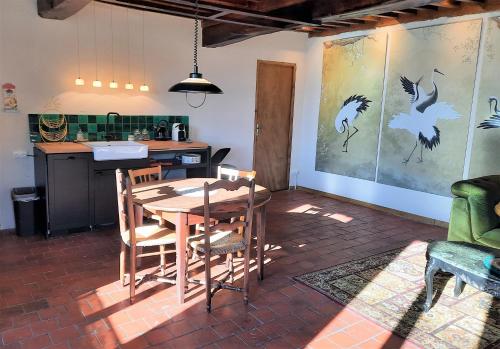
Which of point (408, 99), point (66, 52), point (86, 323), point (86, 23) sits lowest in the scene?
point (86, 323)

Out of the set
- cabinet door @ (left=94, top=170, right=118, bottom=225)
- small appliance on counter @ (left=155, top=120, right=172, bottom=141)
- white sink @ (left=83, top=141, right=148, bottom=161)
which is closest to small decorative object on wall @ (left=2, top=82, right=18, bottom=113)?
white sink @ (left=83, top=141, right=148, bottom=161)

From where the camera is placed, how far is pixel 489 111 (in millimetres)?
4973

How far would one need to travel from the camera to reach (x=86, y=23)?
16.4ft

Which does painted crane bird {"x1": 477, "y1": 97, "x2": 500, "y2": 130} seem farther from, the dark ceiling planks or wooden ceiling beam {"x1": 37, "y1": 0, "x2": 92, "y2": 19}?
wooden ceiling beam {"x1": 37, "y1": 0, "x2": 92, "y2": 19}

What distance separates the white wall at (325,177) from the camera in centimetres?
565

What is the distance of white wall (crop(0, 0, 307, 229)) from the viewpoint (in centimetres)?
469

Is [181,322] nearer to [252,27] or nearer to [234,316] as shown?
[234,316]

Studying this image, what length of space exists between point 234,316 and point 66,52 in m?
3.68

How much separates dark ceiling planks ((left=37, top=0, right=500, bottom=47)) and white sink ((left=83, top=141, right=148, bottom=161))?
1423mm

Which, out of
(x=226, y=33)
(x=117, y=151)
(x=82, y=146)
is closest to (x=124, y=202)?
(x=117, y=151)

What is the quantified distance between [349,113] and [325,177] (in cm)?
114

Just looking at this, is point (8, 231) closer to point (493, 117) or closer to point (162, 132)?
point (162, 132)

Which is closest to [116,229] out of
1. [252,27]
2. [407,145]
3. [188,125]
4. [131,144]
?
[131,144]

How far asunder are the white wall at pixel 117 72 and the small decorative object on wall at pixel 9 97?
59 millimetres
